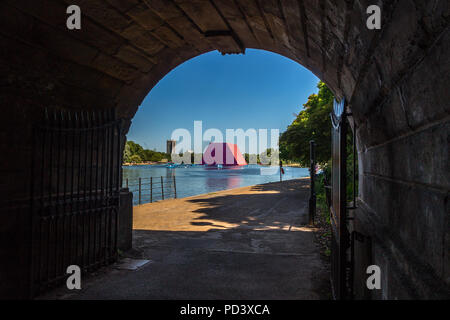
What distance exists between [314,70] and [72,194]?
4329mm

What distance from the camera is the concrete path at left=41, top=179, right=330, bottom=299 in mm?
3980

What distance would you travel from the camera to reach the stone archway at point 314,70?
136 centimetres

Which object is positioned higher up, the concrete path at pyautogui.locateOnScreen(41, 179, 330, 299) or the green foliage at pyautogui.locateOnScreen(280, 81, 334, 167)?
the green foliage at pyautogui.locateOnScreen(280, 81, 334, 167)

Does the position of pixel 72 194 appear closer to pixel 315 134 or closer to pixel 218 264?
pixel 218 264

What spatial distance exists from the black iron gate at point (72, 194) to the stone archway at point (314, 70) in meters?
0.18

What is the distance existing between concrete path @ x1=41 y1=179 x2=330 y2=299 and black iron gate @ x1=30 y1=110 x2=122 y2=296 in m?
0.40

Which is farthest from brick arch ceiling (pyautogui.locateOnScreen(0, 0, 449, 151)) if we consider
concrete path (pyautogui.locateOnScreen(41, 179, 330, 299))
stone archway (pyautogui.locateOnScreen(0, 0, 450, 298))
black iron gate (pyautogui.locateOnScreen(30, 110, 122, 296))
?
concrete path (pyautogui.locateOnScreen(41, 179, 330, 299))

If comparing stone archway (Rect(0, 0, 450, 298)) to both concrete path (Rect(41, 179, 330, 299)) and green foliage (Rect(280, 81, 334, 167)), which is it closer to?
concrete path (Rect(41, 179, 330, 299))

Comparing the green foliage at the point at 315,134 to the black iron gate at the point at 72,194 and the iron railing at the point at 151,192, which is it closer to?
the iron railing at the point at 151,192

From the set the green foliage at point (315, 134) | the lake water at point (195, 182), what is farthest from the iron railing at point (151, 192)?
the green foliage at point (315, 134)

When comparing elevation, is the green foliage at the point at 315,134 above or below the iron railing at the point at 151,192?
above

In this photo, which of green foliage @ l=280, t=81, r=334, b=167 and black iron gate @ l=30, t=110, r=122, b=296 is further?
green foliage @ l=280, t=81, r=334, b=167

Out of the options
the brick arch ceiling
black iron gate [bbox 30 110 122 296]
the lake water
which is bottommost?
the lake water

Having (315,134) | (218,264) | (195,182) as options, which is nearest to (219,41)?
(218,264)
